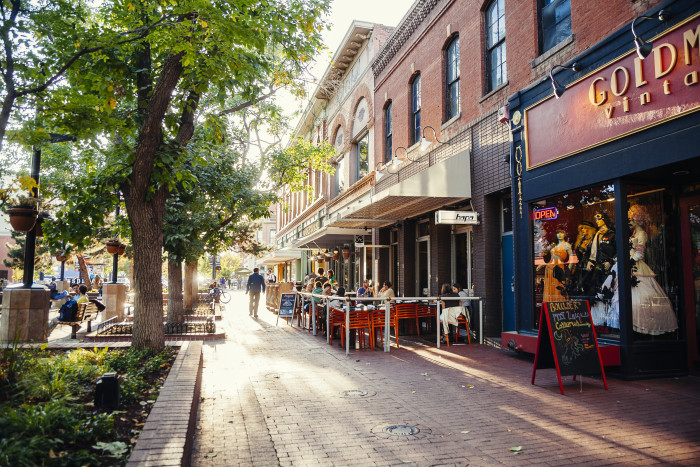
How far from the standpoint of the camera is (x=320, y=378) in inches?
291

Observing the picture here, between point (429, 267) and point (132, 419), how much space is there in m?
10.5

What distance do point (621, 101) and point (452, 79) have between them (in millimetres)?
6459

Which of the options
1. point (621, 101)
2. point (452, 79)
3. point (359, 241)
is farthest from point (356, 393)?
point (359, 241)

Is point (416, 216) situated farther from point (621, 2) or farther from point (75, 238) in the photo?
point (75, 238)

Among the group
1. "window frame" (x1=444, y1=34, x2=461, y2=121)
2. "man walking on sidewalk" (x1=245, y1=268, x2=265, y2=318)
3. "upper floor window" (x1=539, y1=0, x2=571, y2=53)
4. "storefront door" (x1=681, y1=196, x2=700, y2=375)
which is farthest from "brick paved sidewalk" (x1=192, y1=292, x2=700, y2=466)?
"man walking on sidewalk" (x1=245, y1=268, x2=265, y2=318)

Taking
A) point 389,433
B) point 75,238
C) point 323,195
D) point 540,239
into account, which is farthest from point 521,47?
point 323,195

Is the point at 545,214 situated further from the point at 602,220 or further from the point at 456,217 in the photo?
the point at 456,217

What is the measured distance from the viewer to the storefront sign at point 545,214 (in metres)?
8.79

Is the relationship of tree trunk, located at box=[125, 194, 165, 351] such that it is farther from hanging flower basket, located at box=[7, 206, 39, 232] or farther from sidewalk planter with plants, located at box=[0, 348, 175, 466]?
hanging flower basket, located at box=[7, 206, 39, 232]

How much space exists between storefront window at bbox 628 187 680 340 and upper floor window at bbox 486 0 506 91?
444 cm

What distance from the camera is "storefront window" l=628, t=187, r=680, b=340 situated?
286 inches

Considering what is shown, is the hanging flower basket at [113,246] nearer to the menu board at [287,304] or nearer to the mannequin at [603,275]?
the menu board at [287,304]

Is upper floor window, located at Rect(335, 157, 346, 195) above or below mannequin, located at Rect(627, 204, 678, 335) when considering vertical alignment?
above

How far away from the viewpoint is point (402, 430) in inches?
193
